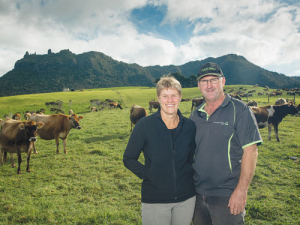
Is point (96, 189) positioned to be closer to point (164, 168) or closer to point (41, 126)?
point (41, 126)

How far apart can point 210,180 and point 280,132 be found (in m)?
15.2

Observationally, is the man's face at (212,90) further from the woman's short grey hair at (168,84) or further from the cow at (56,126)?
the cow at (56,126)

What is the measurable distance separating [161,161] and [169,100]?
3.06 feet

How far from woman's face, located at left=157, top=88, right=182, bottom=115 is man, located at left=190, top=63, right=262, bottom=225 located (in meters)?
0.60

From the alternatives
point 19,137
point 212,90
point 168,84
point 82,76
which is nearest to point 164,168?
point 168,84

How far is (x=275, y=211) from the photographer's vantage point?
5273 mm

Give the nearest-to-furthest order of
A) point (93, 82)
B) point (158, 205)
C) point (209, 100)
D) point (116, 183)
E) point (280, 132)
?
point (158, 205), point (209, 100), point (116, 183), point (280, 132), point (93, 82)

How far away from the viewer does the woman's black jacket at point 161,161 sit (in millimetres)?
2602

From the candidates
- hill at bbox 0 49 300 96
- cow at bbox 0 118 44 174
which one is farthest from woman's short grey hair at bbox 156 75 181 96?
hill at bbox 0 49 300 96

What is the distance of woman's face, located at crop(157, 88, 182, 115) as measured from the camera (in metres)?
2.81

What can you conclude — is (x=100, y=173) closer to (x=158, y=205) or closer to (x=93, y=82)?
(x=158, y=205)

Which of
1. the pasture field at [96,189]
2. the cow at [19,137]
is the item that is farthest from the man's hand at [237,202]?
the cow at [19,137]

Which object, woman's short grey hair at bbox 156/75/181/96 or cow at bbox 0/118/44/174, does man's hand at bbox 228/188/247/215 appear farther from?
cow at bbox 0/118/44/174

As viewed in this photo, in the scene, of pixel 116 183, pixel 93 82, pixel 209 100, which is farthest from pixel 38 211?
pixel 93 82
